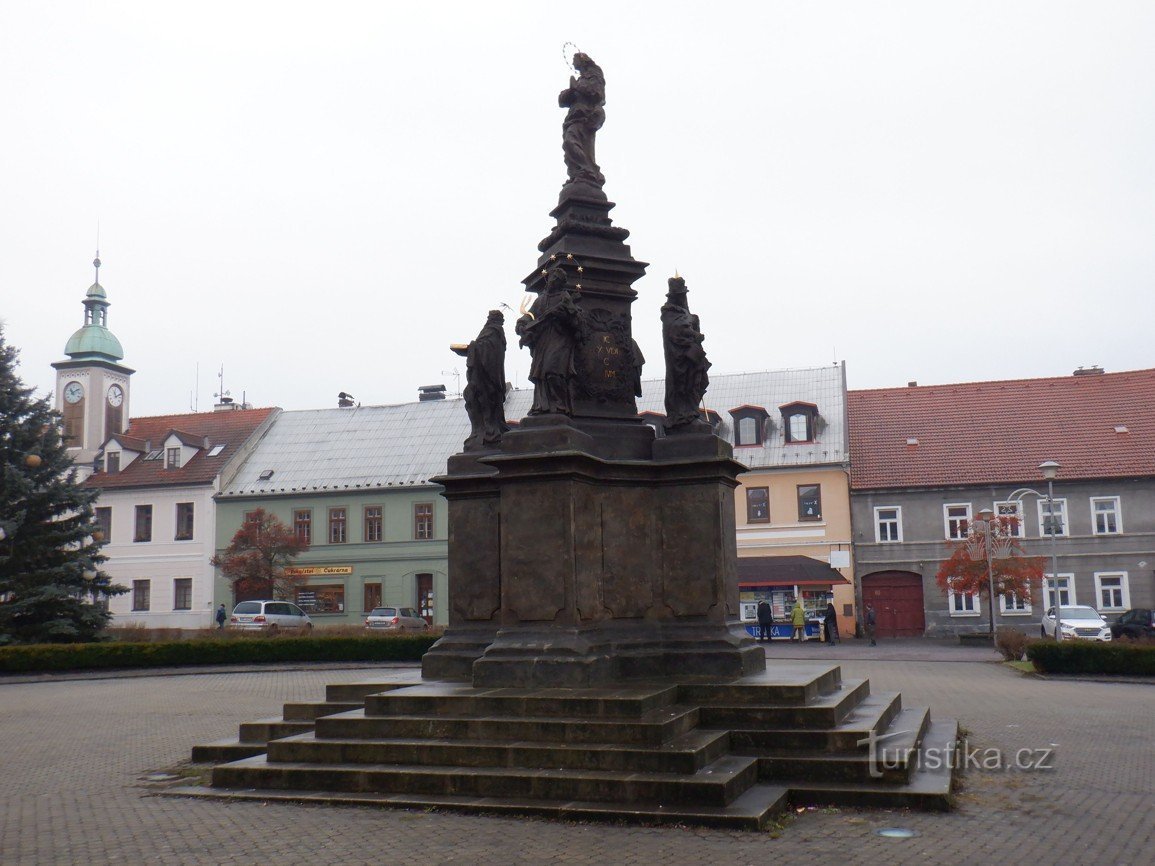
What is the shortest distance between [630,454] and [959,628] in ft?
105

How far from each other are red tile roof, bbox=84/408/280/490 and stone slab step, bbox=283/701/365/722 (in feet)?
127

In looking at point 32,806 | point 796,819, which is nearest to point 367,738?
point 32,806

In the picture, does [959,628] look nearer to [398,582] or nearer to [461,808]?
[398,582]

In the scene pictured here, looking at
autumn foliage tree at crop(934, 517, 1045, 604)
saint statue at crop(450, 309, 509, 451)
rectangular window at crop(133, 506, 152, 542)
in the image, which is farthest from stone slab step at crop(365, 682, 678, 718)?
rectangular window at crop(133, 506, 152, 542)

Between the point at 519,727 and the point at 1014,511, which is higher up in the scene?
the point at 1014,511

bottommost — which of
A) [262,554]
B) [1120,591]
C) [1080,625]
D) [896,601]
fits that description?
[1080,625]

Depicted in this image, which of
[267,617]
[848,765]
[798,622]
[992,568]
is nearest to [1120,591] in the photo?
[992,568]

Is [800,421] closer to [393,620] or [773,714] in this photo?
[393,620]

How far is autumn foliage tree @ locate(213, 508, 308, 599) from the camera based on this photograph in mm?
43250

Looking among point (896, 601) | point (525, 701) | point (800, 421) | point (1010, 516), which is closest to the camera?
point (525, 701)

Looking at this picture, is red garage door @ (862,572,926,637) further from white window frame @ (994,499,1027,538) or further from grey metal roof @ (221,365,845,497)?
grey metal roof @ (221,365,845,497)

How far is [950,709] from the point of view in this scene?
1575 cm

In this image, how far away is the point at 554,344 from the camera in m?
11.9

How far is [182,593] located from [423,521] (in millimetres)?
11355
